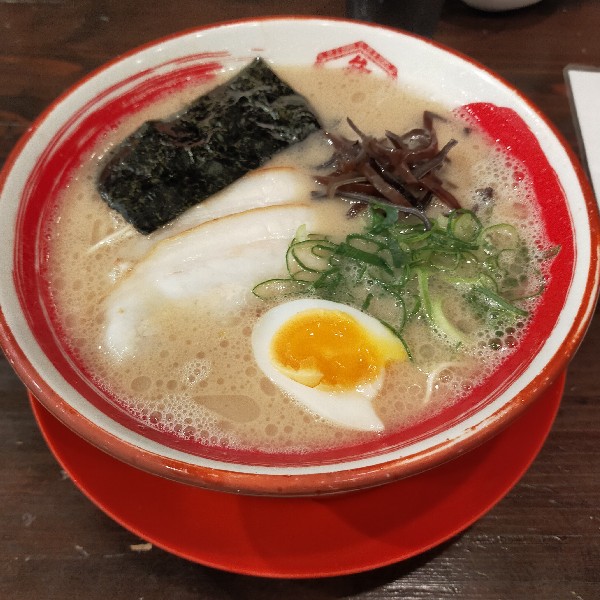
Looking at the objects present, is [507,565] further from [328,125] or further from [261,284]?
[328,125]

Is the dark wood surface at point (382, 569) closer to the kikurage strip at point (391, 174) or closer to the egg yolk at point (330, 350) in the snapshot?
the egg yolk at point (330, 350)

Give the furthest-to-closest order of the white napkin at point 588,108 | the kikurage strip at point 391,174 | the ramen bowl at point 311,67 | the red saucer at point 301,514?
the white napkin at point 588,108
the kikurage strip at point 391,174
the red saucer at point 301,514
the ramen bowl at point 311,67

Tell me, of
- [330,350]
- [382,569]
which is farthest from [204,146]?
[382,569]

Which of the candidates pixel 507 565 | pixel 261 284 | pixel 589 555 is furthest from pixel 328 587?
pixel 261 284

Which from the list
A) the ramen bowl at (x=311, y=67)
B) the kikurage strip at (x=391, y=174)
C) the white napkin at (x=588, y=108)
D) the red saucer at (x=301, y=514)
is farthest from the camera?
the white napkin at (x=588, y=108)

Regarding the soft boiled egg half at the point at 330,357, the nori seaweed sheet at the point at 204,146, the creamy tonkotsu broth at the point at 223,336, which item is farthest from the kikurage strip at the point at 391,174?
the soft boiled egg half at the point at 330,357

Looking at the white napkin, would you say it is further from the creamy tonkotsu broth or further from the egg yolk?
the egg yolk
